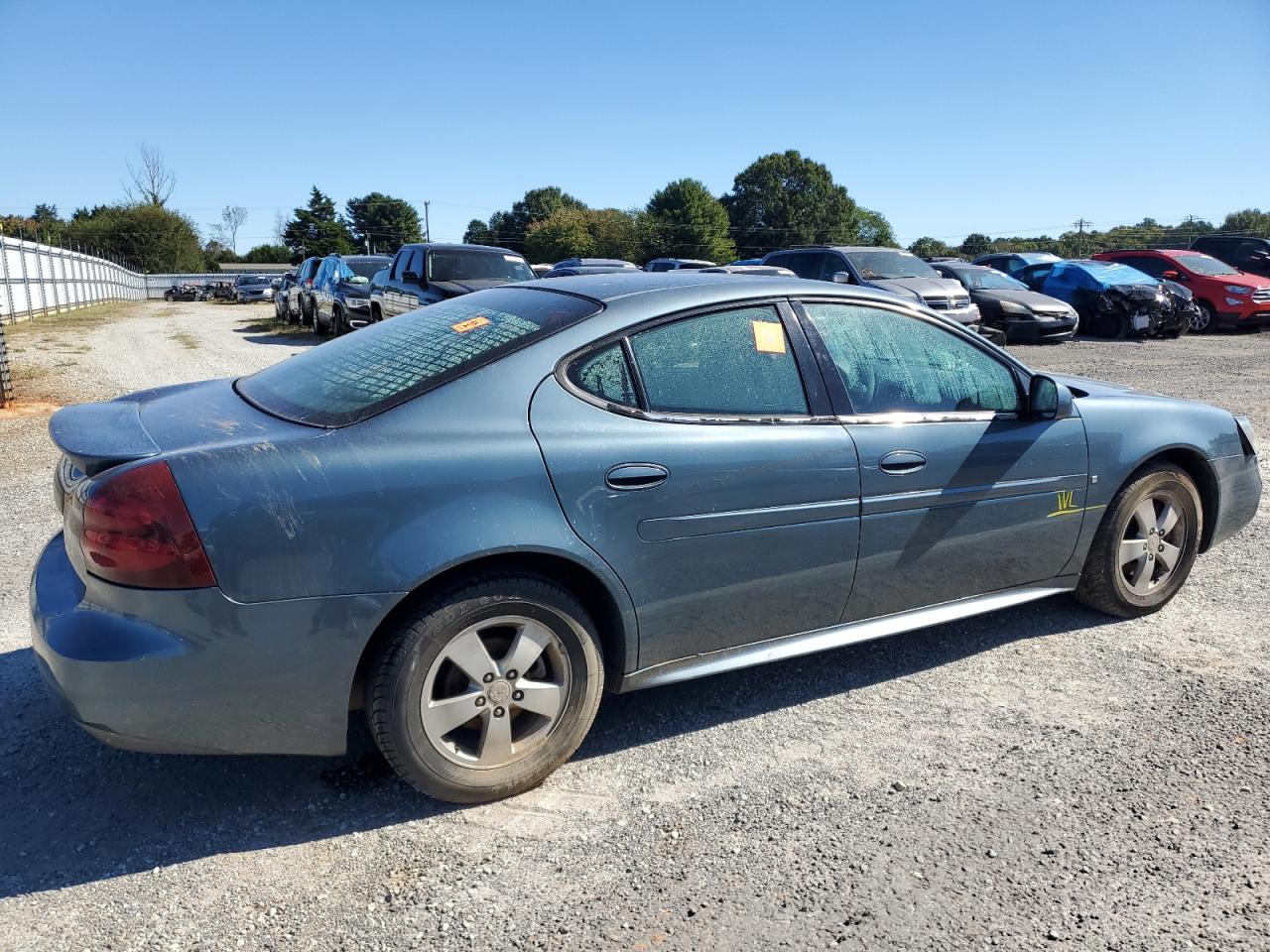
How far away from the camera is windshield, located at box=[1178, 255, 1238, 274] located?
2056 centimetres

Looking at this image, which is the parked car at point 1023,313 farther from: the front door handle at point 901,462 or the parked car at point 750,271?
the front door handle at point 901,462

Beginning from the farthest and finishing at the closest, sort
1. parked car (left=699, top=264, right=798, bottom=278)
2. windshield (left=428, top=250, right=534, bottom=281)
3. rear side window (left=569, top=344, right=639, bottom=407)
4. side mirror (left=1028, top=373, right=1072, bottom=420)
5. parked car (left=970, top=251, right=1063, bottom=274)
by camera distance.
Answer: parked car (left=970, top=251, right=1063, bottom=274)
windshield (left=428, top=250, right=534, bottom=281)
parked car (left=699, top=264, right=798, bottom=278)
side mirror (left=1028, top=373, right=1072, bottom=420)
rear side window (left=569, top=344, right=639, bottom=407)

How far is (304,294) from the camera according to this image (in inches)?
819

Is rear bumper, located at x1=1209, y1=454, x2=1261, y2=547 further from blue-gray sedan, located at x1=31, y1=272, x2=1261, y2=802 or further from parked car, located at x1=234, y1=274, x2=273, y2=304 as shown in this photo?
parked car, located at x1=234, y1=274, x2=273, y2=304

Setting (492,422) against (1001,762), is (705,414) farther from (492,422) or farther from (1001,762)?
(1001,762)

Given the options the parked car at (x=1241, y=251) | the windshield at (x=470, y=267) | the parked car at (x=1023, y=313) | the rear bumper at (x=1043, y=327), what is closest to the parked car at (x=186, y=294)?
the windshield at (x=470, y=267)

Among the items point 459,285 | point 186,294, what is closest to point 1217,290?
point 459,285

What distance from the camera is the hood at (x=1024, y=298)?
17.5 m

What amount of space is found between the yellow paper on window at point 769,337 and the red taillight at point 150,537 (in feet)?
6.39

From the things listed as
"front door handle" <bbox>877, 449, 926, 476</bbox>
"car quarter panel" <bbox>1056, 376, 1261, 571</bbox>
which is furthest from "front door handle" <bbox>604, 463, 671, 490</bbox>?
"car quarter panel" <bbox>1056, 376, 1261, 571</bbox>

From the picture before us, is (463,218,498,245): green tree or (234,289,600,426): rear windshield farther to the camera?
(463,218,498,245): green tree

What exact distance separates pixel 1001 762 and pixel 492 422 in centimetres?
202

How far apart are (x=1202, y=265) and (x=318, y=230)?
318ft

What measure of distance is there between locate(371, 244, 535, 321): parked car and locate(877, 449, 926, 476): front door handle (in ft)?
35.2
